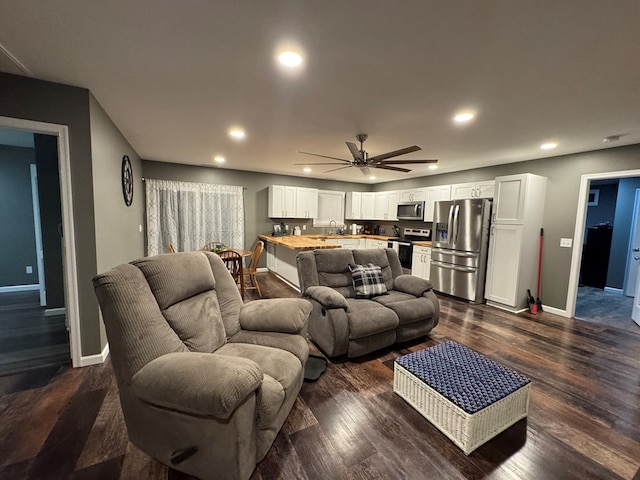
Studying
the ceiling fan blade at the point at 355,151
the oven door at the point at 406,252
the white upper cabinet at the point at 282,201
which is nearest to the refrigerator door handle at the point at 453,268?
the oven door at the point at 406,252

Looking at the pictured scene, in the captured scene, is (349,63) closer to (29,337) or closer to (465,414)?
(465,414)

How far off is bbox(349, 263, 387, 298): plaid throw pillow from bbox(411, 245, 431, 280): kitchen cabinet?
2.51 m

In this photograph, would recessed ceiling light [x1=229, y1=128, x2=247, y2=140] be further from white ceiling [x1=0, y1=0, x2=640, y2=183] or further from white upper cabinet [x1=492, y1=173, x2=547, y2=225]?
white upper cabinet [x1=492, y1=173, x2=547, y2=225]

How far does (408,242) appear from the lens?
19.3 feet

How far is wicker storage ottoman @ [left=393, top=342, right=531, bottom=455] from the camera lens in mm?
1602

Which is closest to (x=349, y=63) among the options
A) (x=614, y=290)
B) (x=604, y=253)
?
(x=604, y=253)

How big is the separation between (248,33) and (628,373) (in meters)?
4.20

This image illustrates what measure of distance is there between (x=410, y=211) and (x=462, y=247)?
179 centimetres

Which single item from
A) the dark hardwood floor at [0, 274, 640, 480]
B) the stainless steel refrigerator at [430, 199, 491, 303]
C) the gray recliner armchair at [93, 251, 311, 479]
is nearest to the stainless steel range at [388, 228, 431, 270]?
the stainless steel refrigerator at [430, 199, 491, 303]

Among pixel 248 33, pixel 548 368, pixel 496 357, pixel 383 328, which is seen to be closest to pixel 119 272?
pixel 248 33

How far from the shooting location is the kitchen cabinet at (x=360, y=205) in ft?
23.7

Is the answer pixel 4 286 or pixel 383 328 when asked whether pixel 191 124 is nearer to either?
pixel 383 328

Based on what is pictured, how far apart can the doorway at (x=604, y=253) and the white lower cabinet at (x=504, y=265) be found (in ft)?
2.41

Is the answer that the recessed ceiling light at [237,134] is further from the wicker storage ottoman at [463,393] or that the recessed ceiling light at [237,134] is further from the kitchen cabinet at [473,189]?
the kitchen cabinet at [473,189]
